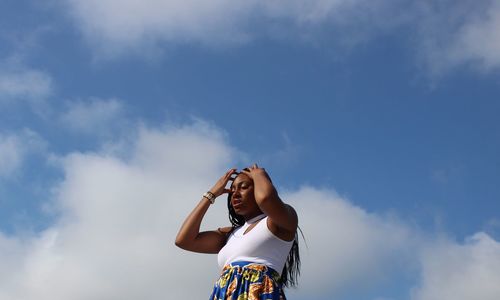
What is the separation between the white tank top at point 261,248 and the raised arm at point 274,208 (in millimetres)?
73

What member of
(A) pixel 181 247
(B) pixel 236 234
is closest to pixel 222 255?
(B) pixel 236 234

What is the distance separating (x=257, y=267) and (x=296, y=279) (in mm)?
679

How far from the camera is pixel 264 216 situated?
5965 mm

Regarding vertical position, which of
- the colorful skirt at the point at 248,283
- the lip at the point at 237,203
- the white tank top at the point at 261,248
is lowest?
the colorful skirt at the point at 248,283

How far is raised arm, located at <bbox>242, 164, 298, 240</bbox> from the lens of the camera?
5.30 meters

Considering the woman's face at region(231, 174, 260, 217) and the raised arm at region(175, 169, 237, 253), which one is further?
the raised arm at region(175, 169, 237, 253)

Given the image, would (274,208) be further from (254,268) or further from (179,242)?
(179,242)

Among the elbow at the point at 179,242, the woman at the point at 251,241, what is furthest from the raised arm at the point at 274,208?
the elbow at the point at 179,242

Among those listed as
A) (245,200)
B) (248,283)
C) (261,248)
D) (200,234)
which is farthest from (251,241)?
(200,234)

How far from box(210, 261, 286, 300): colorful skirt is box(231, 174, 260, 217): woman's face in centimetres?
62

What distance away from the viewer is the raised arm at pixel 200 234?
623cm

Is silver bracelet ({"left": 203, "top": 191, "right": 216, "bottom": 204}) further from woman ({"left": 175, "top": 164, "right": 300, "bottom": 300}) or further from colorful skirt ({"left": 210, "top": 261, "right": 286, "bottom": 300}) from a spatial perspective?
colorful skirt ({"left": 210, "top": 261, "right": 286, "bottom": 300})

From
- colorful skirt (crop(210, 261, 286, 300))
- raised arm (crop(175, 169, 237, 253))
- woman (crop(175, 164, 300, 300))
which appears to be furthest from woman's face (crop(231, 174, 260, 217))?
colorful skirt (crop(210, 261, 286, 300))

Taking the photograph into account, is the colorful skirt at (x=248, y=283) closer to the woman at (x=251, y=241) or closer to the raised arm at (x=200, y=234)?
the woman at (x=251, y=241)
